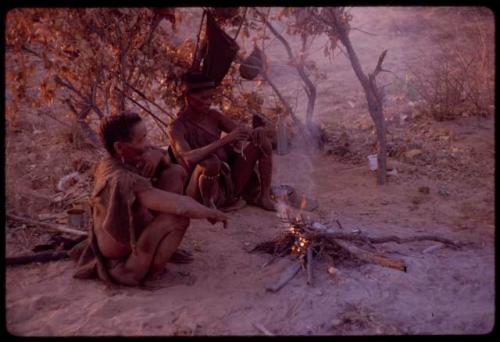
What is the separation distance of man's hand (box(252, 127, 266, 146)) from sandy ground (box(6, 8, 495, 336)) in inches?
30.9

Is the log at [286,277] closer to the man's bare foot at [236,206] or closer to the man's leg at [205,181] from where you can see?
the man's leg at [205,181]

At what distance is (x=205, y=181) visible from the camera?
4.78m

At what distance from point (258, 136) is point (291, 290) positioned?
6.31 ft

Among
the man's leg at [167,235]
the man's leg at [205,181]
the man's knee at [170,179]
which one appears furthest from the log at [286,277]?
the man's leg at [205,181]

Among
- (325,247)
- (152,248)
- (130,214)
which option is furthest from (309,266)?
(130,214)

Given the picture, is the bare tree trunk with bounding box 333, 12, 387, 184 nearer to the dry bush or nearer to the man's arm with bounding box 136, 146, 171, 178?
the dry bush

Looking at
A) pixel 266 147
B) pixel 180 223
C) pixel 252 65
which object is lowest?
pixel 180 223

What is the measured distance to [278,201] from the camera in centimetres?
548

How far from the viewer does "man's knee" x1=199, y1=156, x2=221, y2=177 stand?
15.4 ft

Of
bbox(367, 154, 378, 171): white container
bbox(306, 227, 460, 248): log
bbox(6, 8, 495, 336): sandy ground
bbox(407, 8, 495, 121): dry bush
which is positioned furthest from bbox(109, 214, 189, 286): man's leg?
bbox(407, 8, 495, 121): dry bush

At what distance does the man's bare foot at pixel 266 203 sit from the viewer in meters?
5.32

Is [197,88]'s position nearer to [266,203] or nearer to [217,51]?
[217,51]
